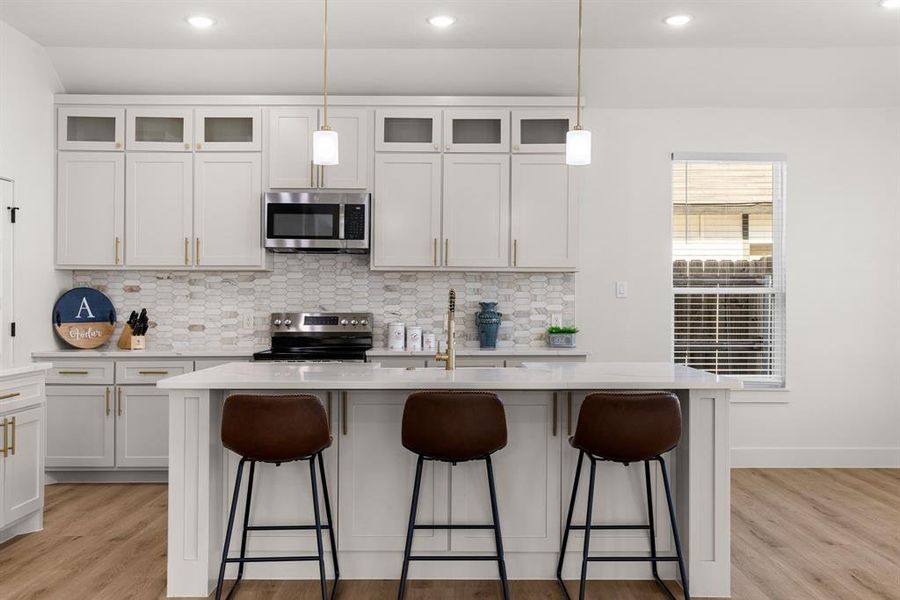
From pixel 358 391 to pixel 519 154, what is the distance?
2.55 m

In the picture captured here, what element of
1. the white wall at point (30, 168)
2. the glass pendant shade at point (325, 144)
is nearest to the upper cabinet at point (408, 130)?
the glass pendant shade at point (325, 144)

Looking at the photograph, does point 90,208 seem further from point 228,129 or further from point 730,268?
point 730,268

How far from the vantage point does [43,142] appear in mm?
4715

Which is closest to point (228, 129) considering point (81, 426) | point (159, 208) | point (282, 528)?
point (159, 208)

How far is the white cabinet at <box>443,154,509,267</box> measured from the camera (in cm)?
490

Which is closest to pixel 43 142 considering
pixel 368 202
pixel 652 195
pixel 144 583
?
pixel 368 202

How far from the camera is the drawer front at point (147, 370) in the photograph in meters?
4.62

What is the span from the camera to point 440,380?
287 centimetres

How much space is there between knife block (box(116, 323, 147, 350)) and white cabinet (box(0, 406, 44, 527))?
1.24 meters

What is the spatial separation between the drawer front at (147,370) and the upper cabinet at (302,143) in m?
1.42

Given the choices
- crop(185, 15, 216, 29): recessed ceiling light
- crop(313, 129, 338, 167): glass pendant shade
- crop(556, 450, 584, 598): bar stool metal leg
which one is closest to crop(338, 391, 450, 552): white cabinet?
crop(556, 450, 584, 598): bar stool metal leg

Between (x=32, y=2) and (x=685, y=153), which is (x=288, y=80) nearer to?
(x=32, y=2)

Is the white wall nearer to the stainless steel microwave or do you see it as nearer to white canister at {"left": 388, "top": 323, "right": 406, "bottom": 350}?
the stainless steel microwave

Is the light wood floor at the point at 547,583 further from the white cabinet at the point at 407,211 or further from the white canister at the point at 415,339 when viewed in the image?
the white cabinet at the point at 407,211
